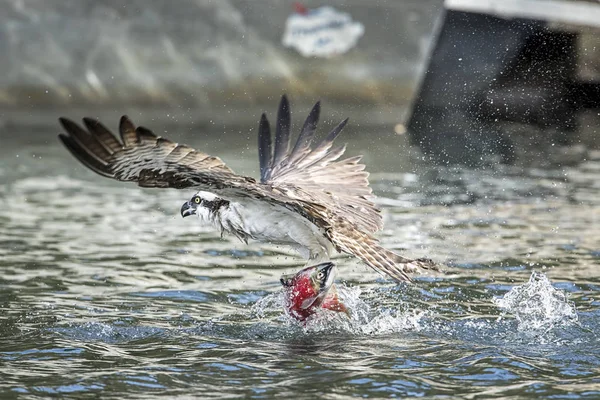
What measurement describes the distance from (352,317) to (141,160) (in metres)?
1.75

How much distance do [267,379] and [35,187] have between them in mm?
6090

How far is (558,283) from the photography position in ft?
23.9

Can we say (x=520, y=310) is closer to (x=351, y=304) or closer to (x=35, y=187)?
(x=351, y=304)

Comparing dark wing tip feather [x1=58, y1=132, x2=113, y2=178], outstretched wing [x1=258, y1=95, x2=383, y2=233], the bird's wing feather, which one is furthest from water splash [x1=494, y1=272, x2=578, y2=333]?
dark wing tip feather [x1=58, y1=132, x2=113, y2=178]

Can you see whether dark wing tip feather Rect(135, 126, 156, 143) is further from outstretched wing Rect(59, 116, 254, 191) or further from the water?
the water

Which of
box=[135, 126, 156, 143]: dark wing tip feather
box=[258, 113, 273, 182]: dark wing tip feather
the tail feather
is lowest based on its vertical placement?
the tail feather

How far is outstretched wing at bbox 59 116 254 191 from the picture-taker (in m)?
5.59

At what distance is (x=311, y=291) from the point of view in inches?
245

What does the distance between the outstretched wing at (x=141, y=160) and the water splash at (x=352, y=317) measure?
103 centimetres

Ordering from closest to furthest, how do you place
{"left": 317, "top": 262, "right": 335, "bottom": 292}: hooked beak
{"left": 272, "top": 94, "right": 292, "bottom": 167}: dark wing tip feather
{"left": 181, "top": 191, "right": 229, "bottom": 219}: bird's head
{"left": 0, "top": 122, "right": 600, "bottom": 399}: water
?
{"left": 0, "top": 122, "right": 600, "bottom": 399}: water < {"left": 317, "top": 262, "right": 335, "bottom": 292}: hooked beak < {"left": 181, "top": 191, "right": 229, "bottom": 219}: bird's head < {"left": 272, "top": 94, "right": 292, "bottom": 167}: dark wing tip feather

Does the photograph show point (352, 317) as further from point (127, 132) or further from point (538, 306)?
point (127, 132)

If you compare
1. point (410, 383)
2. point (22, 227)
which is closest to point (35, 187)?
point (22, 227)

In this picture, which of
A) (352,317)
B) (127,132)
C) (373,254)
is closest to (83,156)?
(127,132)

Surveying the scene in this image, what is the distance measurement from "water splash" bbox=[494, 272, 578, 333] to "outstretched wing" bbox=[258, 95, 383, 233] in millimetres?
980
